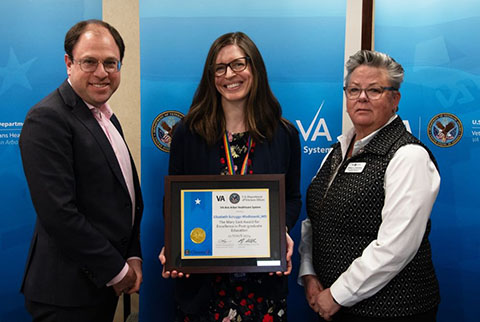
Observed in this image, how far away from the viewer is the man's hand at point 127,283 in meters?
1.78

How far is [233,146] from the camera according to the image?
6.71ft

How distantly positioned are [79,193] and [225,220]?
0.66 metres

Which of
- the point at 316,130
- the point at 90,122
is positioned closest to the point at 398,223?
the point at 316,130

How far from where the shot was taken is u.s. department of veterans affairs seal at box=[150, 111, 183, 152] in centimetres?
258

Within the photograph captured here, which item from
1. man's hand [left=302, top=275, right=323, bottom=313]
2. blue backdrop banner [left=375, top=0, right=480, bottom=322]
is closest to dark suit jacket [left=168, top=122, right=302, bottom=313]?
man's hand [left=302, top=275, right=323, bottom=313]

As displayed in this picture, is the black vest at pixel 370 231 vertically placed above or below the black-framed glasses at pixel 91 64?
below

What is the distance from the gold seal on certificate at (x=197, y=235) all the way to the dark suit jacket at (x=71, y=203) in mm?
317

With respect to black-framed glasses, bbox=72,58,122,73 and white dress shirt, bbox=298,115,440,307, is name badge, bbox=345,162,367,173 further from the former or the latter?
black-framed glasses, bbox=72,58,122,73

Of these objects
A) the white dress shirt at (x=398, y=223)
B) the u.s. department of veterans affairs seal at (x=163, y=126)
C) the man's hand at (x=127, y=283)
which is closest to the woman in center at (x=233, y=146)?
the man's hand at (x=127, y=283)

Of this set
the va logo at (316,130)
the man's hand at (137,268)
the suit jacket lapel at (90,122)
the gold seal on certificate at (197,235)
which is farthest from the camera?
the va logo at (316,130)

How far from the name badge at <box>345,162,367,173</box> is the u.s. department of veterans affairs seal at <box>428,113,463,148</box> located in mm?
993

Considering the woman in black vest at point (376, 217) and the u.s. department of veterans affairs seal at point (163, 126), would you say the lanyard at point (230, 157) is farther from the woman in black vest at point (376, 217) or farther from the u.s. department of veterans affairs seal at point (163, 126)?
the u.s. department of veterans affairs seal at point (163, 126)
